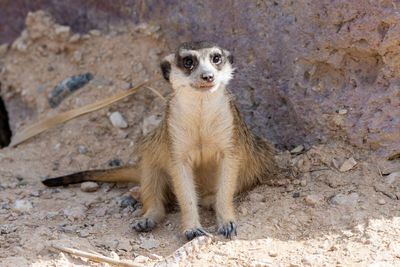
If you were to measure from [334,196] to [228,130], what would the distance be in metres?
0.71

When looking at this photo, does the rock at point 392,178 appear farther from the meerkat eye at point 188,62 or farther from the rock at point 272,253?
the meerkat eye at point 188,62

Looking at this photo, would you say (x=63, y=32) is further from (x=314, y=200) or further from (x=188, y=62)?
(x=314, y=200)

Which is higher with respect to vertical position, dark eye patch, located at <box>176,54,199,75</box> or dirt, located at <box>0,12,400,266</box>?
dark eye patch, located at <box>176,54,199,75</box>

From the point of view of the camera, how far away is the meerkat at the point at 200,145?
2.86m

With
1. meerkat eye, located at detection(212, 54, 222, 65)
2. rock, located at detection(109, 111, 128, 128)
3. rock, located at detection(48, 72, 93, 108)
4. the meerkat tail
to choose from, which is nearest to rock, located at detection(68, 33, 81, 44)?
rock, located at detection(48, 72, 93, 108)

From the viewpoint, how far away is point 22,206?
323 cm

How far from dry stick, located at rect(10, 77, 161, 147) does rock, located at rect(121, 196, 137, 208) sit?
3.08ft

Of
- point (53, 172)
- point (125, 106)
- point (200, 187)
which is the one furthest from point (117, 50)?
point (200, 187)

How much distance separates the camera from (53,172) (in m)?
3.88

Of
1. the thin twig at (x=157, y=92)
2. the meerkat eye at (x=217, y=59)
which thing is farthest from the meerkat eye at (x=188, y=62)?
the thin twig at (x=157, y=92)

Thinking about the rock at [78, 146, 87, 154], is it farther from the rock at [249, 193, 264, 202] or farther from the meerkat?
the rock at [249, 193, 264, 202]

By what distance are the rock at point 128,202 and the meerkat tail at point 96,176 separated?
17cm

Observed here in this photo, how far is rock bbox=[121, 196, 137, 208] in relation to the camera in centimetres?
342

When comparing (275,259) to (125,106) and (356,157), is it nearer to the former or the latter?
(356,157)
